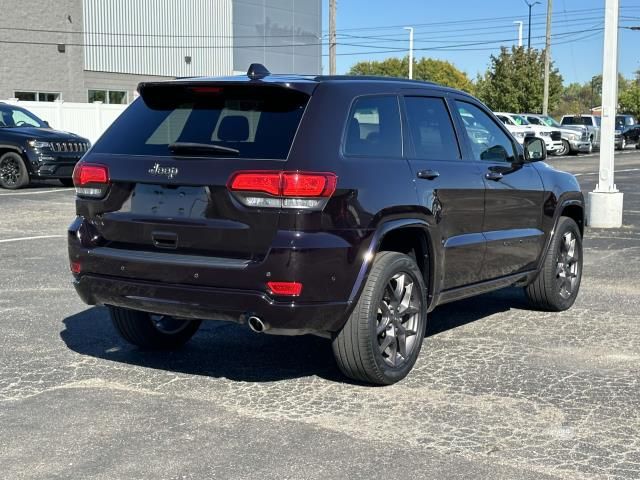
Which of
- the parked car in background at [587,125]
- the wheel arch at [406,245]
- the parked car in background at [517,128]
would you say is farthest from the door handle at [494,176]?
the parked car in background at [587,125]

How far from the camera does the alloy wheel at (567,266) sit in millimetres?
7789

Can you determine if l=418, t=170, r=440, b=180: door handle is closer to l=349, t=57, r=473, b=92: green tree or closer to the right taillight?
the right taillight

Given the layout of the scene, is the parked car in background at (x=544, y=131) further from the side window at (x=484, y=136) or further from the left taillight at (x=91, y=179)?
the left taillight at (x=91, y=179)

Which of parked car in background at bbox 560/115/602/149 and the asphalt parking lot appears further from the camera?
parked car in background at bbox 560/115/602/149

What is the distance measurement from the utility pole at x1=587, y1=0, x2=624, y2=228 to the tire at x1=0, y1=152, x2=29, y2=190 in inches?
448

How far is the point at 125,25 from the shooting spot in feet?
151

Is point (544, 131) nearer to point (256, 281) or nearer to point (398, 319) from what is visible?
point (398, 319)

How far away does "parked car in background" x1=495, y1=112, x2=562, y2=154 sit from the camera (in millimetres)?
37250

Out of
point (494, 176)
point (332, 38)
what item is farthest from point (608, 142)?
point (332, 38)

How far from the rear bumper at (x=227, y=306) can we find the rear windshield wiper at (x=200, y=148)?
743 millimetres

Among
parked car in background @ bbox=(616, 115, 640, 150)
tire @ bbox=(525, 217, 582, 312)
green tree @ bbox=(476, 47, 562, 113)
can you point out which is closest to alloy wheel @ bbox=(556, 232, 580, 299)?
tire @ bbox=(525, 217, 582, 312)

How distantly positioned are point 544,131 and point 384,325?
1317 inches

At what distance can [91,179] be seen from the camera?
551 centimetres

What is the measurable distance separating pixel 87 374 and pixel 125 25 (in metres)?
42.8
